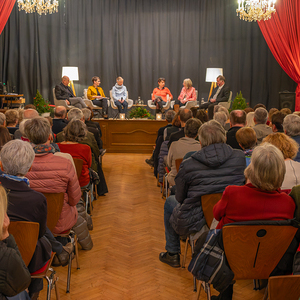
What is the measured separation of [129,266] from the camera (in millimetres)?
2963

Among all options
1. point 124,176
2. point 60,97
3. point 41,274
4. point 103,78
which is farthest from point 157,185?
point 103,78

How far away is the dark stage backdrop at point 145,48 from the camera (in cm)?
1158

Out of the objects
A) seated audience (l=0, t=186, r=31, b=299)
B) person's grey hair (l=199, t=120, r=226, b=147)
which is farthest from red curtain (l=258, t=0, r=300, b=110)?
seated audience (l=0, t=186, r=31, b=299)

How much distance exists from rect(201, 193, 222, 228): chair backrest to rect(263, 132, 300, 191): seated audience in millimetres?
501

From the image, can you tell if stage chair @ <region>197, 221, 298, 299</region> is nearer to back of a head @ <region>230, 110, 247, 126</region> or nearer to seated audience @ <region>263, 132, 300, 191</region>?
seated audience @ <region>263, 132, 300, 191</region>

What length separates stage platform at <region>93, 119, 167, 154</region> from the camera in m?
8.33

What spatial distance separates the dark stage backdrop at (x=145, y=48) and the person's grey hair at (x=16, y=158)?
1018cm

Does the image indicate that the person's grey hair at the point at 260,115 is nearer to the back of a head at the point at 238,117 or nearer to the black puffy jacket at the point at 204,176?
the back of a head at the point at 238,117

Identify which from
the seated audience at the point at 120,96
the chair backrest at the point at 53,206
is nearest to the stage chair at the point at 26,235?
the chair backrest at the point at 53,206

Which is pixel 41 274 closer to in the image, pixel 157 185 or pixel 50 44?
pixel 157 185

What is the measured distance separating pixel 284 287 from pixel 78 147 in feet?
8.43

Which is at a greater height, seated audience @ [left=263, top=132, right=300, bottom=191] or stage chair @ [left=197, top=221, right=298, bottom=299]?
seated audience @ [left=263, top=132, right=300, bottom=191]

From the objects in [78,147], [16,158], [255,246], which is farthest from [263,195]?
[78,147]

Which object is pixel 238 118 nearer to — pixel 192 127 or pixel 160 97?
pixel 192 127
